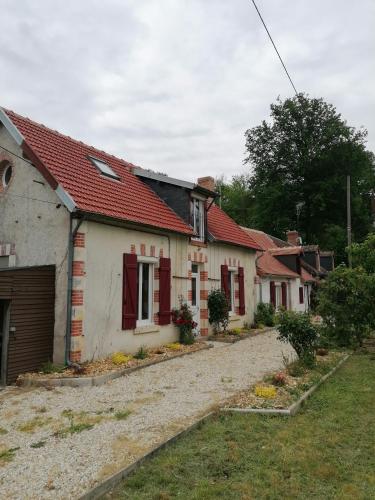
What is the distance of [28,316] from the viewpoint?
7.96 m

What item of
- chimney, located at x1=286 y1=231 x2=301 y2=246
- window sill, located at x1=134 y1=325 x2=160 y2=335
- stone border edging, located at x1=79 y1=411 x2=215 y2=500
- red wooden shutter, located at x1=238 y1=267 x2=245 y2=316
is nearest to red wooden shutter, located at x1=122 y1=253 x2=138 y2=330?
window sill, located at x1=134 y1=325 x2=160 y2=335

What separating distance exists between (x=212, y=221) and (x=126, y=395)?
9870 mm

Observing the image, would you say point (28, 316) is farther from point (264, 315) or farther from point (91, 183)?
point (264, 315)

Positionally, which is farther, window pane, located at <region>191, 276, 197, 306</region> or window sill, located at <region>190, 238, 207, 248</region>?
window pane, located at <region>191, 276, 197, 306</region>

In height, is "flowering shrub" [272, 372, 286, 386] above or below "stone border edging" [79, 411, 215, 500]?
above

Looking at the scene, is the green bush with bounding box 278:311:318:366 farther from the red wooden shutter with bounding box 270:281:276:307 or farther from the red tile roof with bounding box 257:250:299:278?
the red wooden shutter with bounding box 270:281:276:307

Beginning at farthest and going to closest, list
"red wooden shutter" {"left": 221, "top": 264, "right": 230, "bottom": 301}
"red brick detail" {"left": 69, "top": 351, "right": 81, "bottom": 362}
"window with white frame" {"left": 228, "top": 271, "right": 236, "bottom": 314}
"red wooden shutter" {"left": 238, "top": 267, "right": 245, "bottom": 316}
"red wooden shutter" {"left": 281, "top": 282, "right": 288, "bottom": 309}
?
1. "red wooden shutter" {"left": 281, "top": 282, "right": 288, "bottom": 309}
2. "red wooden shutter" {"left": 238, "top": 267, "right": 245, "bottom": 316}
3. "window with white frame" {"left": 228, "top": 271, "right": 236, "bottom": 314}
4. "red wooden shutter" {"left": 221, "top": 264, "right": 230, "bottom": 301}
5. "red brick detail" {"left": 69, "top": 351, "right": 81, "bottom": 362}

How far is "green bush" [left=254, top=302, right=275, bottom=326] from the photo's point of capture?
17.0m

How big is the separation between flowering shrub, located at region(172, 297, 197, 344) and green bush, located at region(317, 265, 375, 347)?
3.71 meters

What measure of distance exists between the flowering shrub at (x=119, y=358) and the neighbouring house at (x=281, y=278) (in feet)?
31.8

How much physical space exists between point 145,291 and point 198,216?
12.7 ft

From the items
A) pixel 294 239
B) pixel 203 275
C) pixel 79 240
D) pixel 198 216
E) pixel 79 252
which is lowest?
pixel 203 275

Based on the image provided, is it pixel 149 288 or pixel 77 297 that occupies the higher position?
pixel 149 288

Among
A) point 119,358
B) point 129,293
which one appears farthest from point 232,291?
point 119,358
